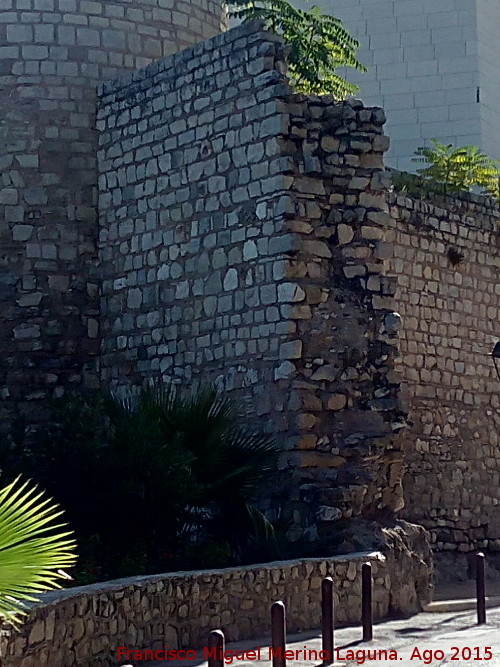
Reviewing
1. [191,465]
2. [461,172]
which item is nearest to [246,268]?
[191,465]

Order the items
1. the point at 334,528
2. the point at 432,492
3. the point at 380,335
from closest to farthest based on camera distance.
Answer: the point at 334,528
the point at 380,335
the point at 432,492

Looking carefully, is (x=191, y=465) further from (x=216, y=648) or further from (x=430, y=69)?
(x=430, y=69)

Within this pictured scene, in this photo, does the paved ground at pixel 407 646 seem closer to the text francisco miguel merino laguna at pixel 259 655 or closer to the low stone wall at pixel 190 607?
the text francisco miguel merino laguna at pixel 259 655

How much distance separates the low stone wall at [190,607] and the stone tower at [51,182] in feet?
15.4

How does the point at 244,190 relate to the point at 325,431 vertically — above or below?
above

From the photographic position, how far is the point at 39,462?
11766 mm

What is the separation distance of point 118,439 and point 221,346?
238cm

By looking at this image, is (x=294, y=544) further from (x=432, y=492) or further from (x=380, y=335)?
(x=432, y=492)

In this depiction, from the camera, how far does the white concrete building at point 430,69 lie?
25281 millimetres

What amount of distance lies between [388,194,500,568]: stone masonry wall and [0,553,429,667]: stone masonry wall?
14.0 feet

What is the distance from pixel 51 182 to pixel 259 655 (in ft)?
24.1

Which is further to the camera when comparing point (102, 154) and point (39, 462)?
point (102, 154)

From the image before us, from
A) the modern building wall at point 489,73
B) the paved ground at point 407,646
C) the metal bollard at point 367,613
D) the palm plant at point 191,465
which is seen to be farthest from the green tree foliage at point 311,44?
the metal bollard at point 367,613

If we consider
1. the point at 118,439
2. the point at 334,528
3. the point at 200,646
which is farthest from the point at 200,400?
the point at 200,646
